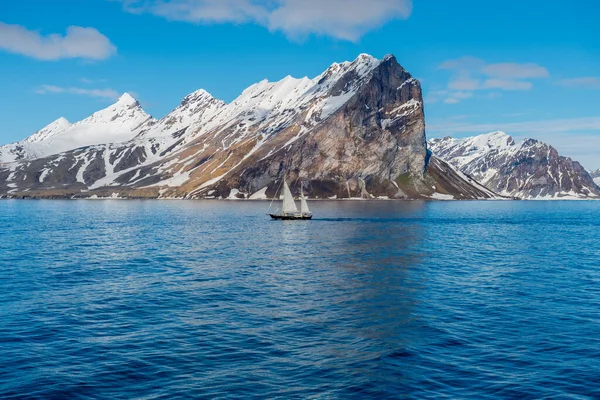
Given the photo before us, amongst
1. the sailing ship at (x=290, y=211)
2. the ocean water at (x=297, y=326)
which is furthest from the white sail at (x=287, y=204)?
the ocean water at (x=297, y=326)

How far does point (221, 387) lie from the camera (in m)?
30.1

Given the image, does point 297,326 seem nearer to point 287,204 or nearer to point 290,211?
point 290,211

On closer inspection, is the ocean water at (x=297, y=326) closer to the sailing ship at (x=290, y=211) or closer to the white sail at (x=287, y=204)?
the sailing ship at (x=290, y=211)

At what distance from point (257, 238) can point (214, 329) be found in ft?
260

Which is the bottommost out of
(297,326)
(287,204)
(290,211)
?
(297,326)

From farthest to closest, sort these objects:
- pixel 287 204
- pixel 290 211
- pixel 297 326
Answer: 1. pixel 287 204
2. pixel 290 211
3. pixel 297 326

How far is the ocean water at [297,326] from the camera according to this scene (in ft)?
102

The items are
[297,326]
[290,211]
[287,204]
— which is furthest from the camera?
[287,204]

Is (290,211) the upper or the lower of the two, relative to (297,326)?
upper

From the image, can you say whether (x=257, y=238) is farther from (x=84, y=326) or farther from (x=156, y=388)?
(x=156, y=388)

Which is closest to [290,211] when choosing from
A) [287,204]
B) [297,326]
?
[287,204]

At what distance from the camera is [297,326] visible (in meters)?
43.2

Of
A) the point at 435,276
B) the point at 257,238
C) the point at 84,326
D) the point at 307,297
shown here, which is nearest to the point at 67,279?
the point at 84,326

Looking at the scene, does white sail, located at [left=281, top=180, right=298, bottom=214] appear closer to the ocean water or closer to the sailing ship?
the sailing ship
